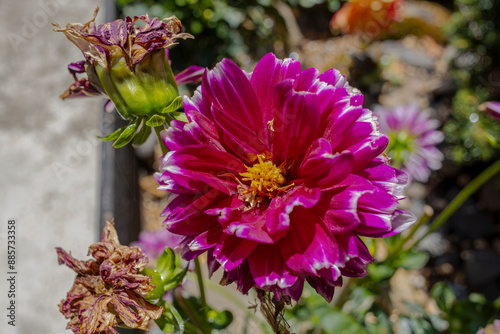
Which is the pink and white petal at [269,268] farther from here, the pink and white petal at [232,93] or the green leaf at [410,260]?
the green leaf at [410,260]

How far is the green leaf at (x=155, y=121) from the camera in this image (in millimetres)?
478

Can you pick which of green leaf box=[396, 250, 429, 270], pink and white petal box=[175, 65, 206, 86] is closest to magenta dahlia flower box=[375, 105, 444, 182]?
green leaf box=[396, 250, 429, 270]

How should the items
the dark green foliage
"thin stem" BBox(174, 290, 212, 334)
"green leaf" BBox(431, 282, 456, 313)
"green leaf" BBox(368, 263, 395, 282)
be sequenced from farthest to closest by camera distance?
the dark green foliage → "green leaf" BBox(431, 282, 456, 313) → "green leaf" BBox(368, 263, 395, 282) → "thin stem" BBox(174, 290, 212, 334)

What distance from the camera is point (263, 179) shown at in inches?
19.2

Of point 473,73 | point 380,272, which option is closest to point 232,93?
point 380,272

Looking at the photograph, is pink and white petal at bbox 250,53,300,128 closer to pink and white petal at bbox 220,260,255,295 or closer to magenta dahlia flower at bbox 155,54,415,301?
magenta dahlia flower at bbox 155,54,415,301

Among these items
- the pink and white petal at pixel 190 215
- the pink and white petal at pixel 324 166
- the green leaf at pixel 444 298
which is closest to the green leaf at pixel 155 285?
the pink and white petal at pixel 190 215

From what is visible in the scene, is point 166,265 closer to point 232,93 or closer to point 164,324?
point 164,324

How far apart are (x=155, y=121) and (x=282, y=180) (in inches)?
5.8

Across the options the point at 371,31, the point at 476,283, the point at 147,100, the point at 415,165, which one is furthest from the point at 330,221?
the point at 371,31

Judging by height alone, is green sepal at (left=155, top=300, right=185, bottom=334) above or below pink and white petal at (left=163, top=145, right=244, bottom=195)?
below

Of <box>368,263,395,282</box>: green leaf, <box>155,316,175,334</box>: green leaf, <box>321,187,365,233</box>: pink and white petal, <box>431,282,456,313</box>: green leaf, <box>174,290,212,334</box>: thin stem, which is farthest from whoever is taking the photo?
<box>431,282,456,313</box>: green leaf

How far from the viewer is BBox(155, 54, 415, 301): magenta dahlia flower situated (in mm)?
414

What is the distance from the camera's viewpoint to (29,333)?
36.7 inches
